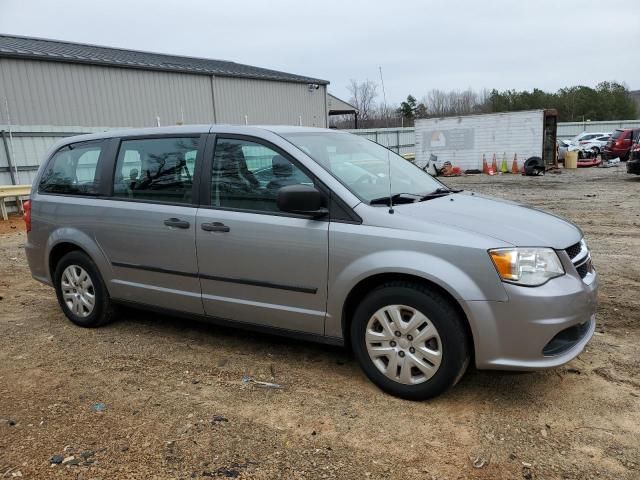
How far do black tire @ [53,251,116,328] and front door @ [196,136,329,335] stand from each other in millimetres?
1220

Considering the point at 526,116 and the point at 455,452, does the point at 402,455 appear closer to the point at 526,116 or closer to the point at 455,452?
the point at 455,452

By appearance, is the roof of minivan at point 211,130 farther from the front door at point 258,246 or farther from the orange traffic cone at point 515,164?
the orange traffic cone at point 515,164

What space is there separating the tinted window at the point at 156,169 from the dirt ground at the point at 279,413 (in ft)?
4.09

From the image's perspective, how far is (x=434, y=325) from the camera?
3209 millimetres

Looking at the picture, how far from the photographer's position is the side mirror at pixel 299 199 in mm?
3445

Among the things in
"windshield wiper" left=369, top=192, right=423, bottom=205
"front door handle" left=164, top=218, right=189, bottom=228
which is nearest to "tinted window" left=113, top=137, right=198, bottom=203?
"front door handle" left=164, top=218, right=189, bottom=228

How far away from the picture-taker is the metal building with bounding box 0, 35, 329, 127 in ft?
61.2

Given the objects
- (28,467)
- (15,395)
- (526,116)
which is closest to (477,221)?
(28,467)

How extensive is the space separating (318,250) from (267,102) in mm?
27130

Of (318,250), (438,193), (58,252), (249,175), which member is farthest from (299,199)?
(58,252)

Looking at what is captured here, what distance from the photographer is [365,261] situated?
3381 millimetres

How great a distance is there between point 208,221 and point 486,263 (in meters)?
2.00

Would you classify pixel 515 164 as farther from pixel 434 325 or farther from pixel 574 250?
pixel 434 325

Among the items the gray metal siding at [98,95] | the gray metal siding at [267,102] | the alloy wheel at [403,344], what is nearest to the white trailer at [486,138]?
the gray metal siding at [267,102]
